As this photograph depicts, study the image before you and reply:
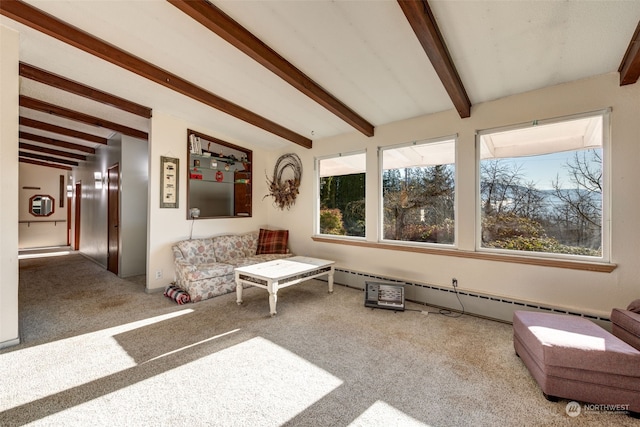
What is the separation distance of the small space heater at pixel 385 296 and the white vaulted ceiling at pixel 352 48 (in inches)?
90.2

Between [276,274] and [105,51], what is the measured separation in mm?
2835

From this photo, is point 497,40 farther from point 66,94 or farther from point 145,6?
point 66,94

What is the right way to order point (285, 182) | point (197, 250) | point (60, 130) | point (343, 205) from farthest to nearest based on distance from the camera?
point (285, 182), point (60, 130), point (343, 205), point (197, 250)

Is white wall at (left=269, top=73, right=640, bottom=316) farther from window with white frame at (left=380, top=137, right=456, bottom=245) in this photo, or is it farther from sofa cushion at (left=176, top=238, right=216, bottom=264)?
sofa cushion at (left=176, top=238, right=216, bottom=264)

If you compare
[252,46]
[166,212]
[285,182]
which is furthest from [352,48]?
[166,212]

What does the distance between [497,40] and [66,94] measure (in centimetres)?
492

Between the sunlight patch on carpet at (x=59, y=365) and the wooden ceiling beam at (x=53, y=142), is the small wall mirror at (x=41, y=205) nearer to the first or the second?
the wooden ceiling beam at (x=53, y=142)

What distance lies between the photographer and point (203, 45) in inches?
97.2

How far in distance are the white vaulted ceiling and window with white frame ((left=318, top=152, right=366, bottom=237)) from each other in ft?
3.51

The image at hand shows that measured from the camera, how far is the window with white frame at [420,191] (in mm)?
3455

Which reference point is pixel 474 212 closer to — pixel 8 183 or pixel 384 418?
pixel 384 418

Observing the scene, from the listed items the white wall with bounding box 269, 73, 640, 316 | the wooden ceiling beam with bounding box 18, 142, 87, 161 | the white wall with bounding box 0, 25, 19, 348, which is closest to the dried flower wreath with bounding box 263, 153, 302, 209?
the white wall with bounding box 269, 73, 640, 316

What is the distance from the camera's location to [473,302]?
315 centimetres

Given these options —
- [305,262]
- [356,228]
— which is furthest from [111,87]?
[356,228]
